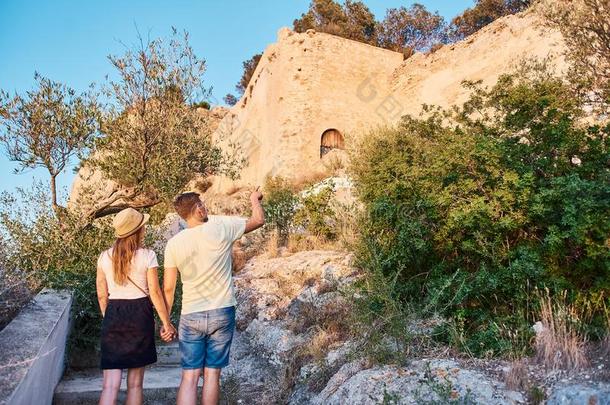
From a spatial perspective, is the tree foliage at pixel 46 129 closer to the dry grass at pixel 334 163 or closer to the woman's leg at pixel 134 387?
the woman's leg at pixel 134 387

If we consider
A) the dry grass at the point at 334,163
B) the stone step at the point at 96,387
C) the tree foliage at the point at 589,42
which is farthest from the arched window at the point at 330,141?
the stone step at the point at 96,387

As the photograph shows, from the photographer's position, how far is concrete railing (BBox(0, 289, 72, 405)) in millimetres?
2793

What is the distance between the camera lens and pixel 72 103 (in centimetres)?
685

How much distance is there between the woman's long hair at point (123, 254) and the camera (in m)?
3.34

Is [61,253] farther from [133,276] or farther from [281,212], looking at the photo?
[281,212]

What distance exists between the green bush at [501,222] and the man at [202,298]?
48.5 inches

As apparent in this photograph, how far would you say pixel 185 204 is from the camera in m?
3.48

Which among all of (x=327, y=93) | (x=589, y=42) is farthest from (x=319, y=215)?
(x=327, y=93)

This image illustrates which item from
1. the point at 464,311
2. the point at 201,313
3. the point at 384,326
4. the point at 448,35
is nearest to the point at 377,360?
the point at 384,326

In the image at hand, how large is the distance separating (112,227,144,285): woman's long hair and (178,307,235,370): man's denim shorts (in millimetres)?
519

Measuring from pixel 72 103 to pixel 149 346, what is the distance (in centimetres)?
479

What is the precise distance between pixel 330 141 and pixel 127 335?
53.0ft

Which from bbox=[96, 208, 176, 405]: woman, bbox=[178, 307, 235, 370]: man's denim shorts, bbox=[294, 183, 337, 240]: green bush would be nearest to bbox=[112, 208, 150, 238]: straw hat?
bbox=[96, 208, 176, 405]: woman

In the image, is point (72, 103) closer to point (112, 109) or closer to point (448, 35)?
point (112, 109)
